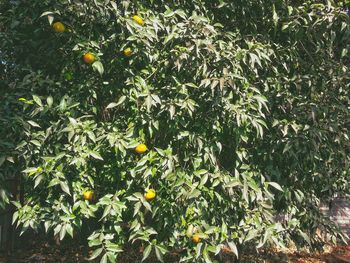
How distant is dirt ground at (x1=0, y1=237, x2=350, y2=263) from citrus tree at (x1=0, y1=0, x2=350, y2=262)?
1339 mm

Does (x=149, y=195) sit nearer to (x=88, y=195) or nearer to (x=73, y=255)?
(x=88, y=195)

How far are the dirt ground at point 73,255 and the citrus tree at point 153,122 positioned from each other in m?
1.34

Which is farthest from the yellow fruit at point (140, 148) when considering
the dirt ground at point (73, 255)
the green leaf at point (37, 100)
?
the dirt ground at point (73, 255)

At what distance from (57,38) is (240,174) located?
139 cm

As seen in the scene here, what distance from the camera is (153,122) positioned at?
7.96 ft

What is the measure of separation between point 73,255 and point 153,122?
2381 millimetres

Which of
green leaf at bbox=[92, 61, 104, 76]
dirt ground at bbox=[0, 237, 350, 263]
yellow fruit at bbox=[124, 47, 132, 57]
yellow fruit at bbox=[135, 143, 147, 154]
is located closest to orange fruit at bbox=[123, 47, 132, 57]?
yellow fruit at bbox=[124, 47, 132, 57]

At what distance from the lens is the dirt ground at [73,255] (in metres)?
3.99

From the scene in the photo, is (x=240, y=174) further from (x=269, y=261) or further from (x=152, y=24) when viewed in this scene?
(x=269, y=261)

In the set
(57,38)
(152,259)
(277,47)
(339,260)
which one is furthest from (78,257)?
(339,260)

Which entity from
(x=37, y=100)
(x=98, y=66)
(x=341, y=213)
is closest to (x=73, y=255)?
(x=37, y=100)

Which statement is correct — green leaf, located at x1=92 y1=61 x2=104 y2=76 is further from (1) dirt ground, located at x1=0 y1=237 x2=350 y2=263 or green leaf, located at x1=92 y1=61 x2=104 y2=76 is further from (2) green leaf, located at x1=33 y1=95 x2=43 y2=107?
(1) dirt ground, located at x1=0 y1=237 x2=350 y2=263

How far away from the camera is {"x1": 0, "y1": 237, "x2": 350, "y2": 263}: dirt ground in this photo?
157 inches

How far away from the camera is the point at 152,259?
4230mm
